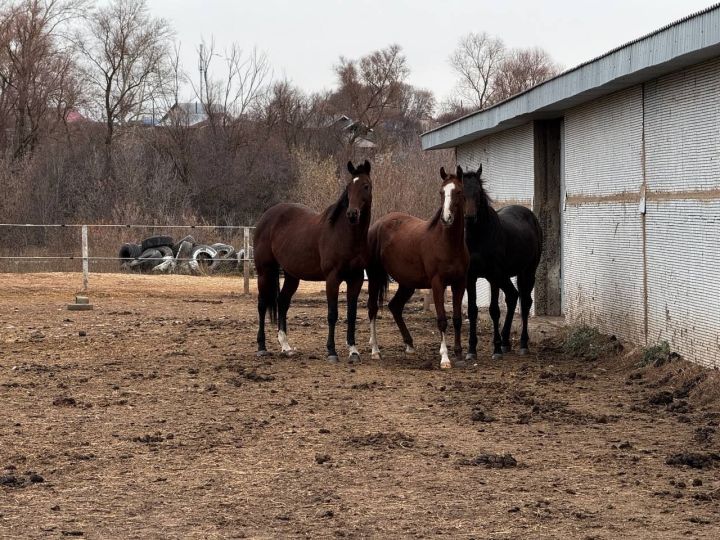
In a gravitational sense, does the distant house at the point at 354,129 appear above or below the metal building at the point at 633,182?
above

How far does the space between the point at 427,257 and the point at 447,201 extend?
77 centimetres

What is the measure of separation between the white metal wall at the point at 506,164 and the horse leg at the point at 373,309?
3808 millimetres

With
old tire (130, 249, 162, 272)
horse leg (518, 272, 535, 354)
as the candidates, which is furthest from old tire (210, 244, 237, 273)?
horse leg (518, 272, 535, 354)

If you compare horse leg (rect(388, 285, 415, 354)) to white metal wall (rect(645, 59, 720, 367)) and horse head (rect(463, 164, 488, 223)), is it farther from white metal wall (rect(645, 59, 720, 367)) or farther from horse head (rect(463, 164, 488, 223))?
white metal wall (rect(645, 59, 720, 367))

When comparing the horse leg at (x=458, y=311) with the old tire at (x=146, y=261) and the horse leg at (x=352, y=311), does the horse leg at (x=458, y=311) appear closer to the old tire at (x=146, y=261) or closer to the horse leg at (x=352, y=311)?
the horse leg at (x=352, y=311)

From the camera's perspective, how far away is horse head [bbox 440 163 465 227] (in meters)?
10.3

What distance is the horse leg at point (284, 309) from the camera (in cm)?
1176

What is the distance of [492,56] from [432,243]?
51.3 metres

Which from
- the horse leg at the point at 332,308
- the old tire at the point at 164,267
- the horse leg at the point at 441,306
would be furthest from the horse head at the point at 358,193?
the old tire at the point at 164,267

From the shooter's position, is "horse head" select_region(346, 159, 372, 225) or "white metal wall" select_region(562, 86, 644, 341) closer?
"horse head" select_region(346, 159, 372, 225)

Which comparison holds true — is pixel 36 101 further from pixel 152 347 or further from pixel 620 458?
pixel 620 458

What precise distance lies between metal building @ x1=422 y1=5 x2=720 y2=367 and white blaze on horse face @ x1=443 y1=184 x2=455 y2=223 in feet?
6.02

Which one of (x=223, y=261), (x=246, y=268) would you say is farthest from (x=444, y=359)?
(x=223, y=261)

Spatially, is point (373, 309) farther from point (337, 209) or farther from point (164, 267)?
point (164, 267)
